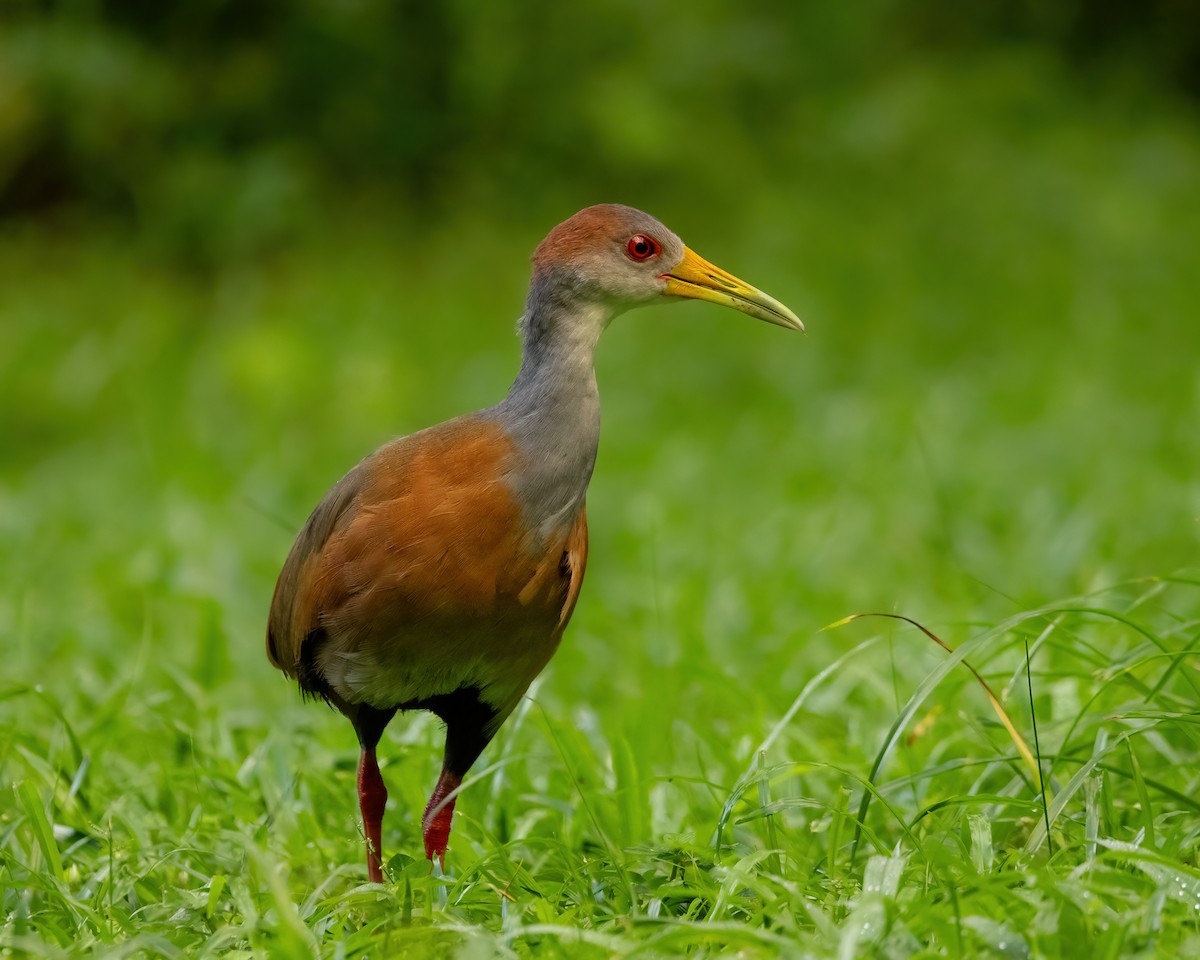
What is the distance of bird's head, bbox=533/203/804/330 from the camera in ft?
9.86

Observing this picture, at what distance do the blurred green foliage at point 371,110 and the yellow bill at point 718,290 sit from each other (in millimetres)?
6095

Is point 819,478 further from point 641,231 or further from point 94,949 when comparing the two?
point 94,949

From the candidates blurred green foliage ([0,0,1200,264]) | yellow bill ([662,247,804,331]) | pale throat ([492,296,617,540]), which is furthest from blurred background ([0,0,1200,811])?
pale throat ([492,296,617,540])

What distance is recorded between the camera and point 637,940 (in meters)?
2.41

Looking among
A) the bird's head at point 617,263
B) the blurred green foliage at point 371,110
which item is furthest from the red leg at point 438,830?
the blurred green foliage at point 371,110

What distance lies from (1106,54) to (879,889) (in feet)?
32.0

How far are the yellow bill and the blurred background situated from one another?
6.12ft

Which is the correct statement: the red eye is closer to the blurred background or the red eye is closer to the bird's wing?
the bird's wing

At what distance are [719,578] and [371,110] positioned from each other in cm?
503

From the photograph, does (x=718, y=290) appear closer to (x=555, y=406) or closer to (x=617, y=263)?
(x=617, y=263)

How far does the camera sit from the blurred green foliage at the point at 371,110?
28.6 ft

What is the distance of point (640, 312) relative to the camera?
28.7 ft

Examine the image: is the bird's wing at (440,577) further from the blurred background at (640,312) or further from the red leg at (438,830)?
the blurred background at (640,312)

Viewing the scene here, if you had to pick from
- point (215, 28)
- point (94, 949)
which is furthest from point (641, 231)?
point (215, 28)
